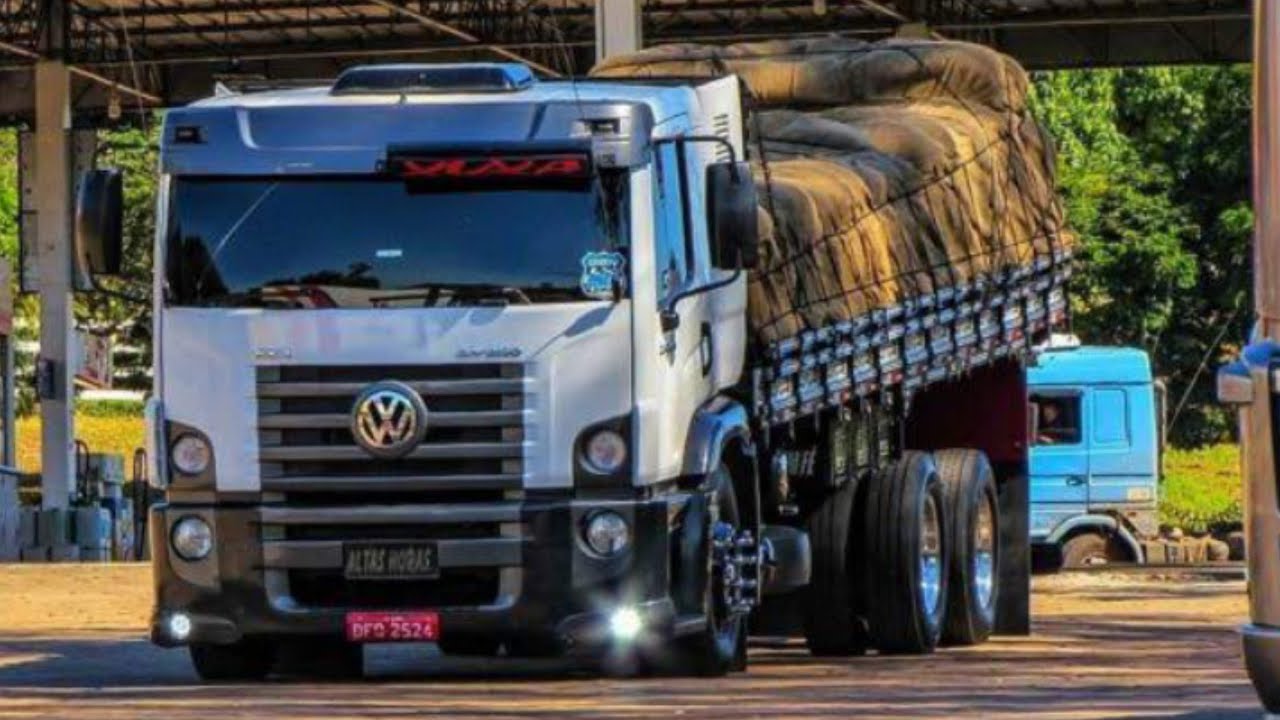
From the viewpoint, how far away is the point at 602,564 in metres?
16.2

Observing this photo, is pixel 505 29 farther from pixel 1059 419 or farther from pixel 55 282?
pixel 1059 419

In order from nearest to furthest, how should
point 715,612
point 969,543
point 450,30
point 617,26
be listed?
1. point 715,612
2. point 969,543
3. point 617,26
4. point 450,30

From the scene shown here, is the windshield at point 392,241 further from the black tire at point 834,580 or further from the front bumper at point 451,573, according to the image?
the black tire at point 834,580

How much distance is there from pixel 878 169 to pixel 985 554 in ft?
10.2

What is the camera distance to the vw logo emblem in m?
16.0

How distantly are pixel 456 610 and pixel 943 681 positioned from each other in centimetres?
256

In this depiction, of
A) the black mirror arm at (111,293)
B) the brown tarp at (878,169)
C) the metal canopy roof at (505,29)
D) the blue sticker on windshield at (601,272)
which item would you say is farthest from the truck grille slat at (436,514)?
the metal canopy roof at (505,29)

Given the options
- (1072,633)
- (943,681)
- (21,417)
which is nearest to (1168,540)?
(1072,633)

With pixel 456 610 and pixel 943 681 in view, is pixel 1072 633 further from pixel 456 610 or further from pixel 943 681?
pixel 456 610

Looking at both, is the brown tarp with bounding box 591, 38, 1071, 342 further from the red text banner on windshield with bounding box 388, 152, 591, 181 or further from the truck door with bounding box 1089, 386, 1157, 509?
the truck door with bounding box 1089, 386, 1157, 509

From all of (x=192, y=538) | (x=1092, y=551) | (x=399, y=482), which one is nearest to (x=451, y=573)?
(x=399, y=482)

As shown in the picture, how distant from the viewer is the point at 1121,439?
39500 millimetres

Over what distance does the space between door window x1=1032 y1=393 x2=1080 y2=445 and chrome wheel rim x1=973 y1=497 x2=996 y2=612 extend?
17.9 meters

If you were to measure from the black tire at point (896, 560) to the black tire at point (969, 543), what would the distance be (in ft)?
2.56
